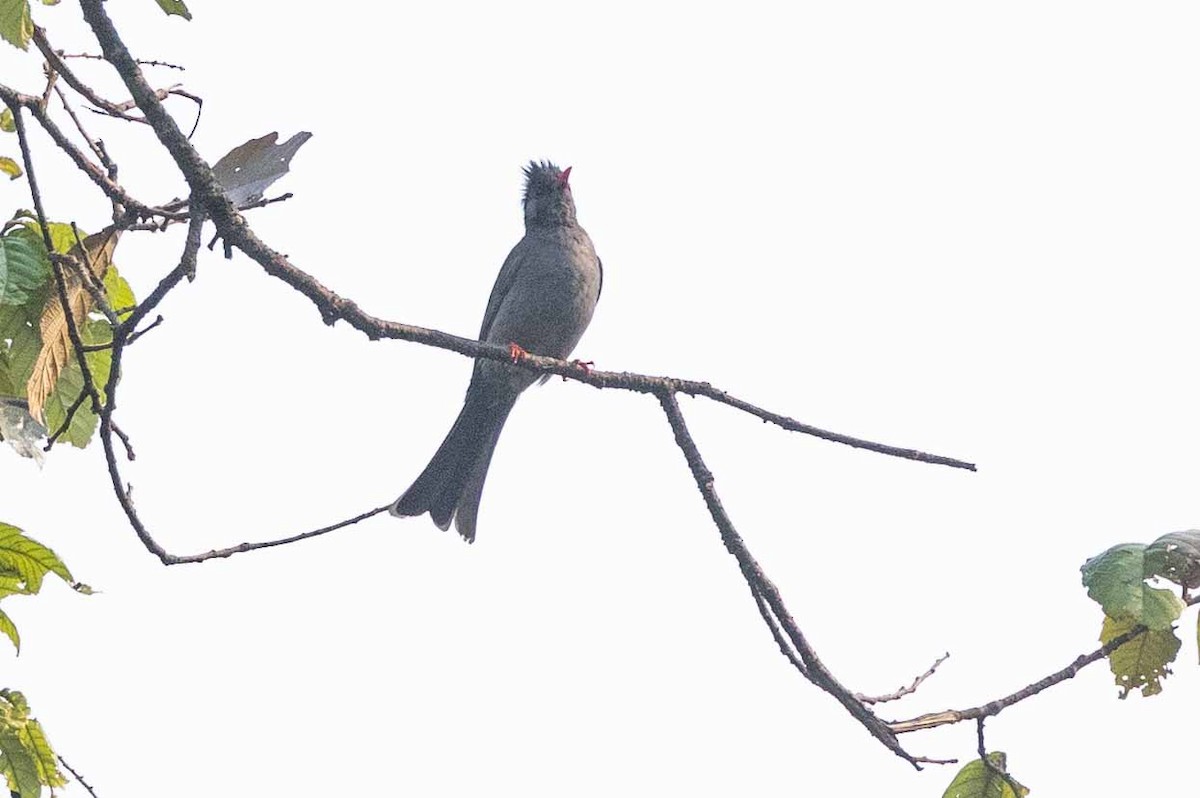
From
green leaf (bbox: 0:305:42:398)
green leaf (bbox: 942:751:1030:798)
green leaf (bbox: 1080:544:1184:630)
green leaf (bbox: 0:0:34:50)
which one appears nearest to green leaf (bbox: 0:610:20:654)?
green leaf (bbox: 0:305:42:398)

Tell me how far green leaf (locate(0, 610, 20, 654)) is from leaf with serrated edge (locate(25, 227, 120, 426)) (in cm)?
43

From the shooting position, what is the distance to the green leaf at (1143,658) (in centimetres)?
327

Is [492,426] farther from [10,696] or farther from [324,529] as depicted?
[10,696]

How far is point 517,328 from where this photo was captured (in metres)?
7.25

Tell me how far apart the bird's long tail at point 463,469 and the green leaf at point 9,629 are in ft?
10.9

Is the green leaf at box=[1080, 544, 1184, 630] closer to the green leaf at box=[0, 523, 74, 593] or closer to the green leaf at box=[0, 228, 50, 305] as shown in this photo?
the green leaf at box=[0, 523, 74, 593]

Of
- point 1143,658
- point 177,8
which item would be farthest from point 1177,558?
point 177,8

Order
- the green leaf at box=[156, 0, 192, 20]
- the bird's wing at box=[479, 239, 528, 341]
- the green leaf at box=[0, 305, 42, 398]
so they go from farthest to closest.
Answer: the bird's wing at box=[479, 239, 528, 341]
the green leaf at box=[0, 305, 42, 398]
the green leaf at box=[156, 0, 192, 20]

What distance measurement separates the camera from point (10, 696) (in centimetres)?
296

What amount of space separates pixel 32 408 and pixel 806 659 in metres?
1.81

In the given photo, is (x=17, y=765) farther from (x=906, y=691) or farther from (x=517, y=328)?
(x=517, y=328)

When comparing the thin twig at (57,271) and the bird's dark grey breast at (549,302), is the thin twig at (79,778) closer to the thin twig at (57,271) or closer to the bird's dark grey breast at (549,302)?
the thin twig at (57,271)

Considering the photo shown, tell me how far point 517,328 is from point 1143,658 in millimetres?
4441

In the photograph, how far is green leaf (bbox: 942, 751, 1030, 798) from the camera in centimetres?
319
